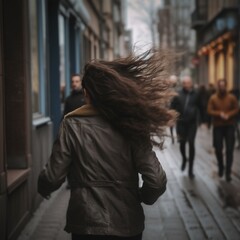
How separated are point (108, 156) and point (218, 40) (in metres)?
31.6

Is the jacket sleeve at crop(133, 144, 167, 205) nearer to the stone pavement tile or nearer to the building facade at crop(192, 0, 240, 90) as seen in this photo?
the stone pavement tile

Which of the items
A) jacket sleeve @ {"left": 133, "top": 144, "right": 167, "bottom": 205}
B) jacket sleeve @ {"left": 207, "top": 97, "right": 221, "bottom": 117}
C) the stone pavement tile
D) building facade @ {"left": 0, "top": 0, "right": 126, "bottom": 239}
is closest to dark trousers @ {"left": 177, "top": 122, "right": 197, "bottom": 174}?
jacket sleeve @ {"left": 207, "top": 97, "right": 221, "bottom": 117}

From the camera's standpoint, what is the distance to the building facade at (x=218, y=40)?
2895 cm

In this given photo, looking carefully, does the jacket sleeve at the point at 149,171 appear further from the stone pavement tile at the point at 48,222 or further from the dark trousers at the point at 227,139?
the dark trousers at the point at 227,139

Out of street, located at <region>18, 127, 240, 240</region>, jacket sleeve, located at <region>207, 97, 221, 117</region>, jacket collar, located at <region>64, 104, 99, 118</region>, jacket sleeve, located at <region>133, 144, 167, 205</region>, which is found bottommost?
street, located at <region>18, 127, 240, 240</region>

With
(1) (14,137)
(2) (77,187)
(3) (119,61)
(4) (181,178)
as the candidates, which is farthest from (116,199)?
(4) (181,178)

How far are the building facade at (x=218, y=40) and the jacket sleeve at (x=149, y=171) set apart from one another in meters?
25.4

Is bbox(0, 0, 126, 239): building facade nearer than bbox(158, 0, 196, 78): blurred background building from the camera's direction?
Yes

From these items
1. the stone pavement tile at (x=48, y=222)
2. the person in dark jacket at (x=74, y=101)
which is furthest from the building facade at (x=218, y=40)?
the stone pavement tile at (x=48, y=222)

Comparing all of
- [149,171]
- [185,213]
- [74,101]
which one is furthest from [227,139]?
[149,171]

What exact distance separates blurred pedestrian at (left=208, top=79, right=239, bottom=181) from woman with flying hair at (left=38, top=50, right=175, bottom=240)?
761 cm

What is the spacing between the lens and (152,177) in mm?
3502

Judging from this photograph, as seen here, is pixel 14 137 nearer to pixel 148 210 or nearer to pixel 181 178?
pixel 148 210

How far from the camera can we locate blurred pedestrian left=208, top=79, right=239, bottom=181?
11113 millimetres
